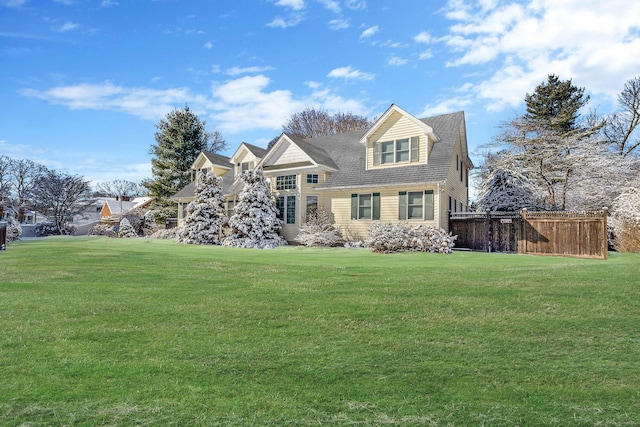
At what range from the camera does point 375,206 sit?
21469 millimetres

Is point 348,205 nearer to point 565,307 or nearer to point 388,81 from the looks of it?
point 388,81

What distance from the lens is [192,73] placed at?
18.4 metres

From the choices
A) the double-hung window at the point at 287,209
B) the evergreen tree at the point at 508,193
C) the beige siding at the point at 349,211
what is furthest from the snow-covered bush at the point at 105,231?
the evergreen tree at the point at 508,193

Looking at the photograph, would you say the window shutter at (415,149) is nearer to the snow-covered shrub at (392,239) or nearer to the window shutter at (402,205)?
the window shutter at (402,205)

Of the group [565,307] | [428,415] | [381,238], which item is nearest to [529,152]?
[381,238]

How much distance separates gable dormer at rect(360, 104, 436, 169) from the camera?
2114cm

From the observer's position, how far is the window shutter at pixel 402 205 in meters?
20.4

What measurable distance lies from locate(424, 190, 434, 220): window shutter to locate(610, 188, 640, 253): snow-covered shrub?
802 centimetres

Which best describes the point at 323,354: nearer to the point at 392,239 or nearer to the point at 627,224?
the point at 392,239

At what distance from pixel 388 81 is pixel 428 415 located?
17656 mm

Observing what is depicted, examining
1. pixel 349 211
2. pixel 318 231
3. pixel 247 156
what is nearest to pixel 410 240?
pixel 349 211

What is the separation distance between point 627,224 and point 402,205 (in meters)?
9.74

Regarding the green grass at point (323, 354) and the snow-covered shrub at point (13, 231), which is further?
the snow-covered shrub at point (13, 231)

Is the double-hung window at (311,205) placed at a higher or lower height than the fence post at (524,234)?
higher
